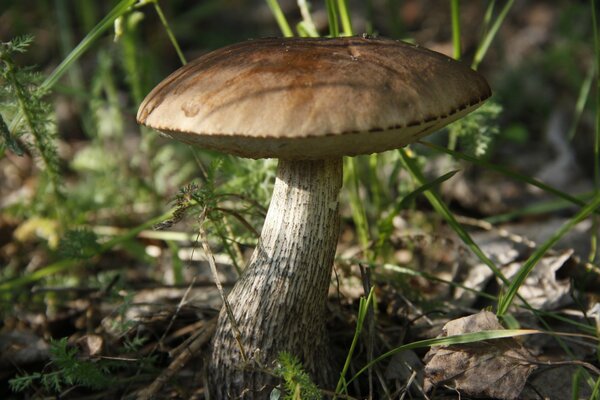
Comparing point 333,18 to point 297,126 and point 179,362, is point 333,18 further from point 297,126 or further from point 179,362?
point 179,362

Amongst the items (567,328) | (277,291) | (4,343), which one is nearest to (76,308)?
(4,343)

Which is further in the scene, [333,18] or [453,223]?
[333,18]

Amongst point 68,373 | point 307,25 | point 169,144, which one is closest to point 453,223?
point 307,25

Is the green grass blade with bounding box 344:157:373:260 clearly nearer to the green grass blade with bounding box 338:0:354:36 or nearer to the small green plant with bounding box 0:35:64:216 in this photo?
the green grass blade with bounding box 338:0:354:36

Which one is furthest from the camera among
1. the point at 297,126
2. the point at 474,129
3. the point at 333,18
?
the point at 474,129

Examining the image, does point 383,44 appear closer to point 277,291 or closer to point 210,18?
point 277,291

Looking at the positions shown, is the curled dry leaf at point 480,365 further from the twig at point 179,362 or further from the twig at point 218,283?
the twig at point 179,362

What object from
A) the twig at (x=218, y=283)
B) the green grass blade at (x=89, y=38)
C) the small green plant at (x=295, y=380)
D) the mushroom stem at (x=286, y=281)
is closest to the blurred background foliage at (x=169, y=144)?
the green grass blade at (x=89, y=38)
